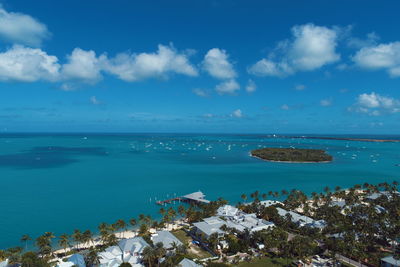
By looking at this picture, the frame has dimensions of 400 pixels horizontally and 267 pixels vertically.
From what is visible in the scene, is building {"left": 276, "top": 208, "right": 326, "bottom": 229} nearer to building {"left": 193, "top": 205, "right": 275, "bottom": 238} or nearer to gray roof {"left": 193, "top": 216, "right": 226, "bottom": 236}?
building {"left": 193, "top": 205, "right": 275, "bottom": 238}

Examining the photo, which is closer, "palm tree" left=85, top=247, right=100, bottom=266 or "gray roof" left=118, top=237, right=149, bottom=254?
"palm tree" left=85, top=247, right=100, bottom=266

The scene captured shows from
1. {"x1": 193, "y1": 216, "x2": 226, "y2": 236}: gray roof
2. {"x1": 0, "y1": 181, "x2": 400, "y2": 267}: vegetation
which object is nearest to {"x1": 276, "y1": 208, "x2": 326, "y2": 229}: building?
{"x1": 0, "y1": 181, "x2": 400, "y2": 267}: vegetation

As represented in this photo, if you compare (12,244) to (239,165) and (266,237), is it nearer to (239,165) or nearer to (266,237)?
(266,237)

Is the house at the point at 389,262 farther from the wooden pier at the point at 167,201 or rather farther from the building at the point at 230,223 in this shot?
the wooden pier at the point at 167,201

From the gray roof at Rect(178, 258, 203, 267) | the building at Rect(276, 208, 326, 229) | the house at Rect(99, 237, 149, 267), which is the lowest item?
the house at Rect(99, 237, 149, 267)

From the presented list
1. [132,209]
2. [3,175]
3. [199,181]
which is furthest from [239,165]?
[3,175]

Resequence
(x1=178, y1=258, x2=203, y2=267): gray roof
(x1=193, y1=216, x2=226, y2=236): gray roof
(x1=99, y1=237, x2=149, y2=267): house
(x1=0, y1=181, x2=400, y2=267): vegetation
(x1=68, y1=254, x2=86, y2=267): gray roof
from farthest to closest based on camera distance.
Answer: (x1=193, y1=216, x2=226, y2=236): gray roof
(x1=0, y1=181, x2=400, y2=267): vegetation
(x1=99, y1=237, x2=149, y2=267): house
(x1=68, y1=254, x2=86, y2=267): gray roof
(x1=178, y1=258, x2=203, y2=267): gray roof

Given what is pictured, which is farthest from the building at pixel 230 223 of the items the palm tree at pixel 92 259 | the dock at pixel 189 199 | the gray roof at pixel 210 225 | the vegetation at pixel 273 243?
the palm tree at pixel 92 259
